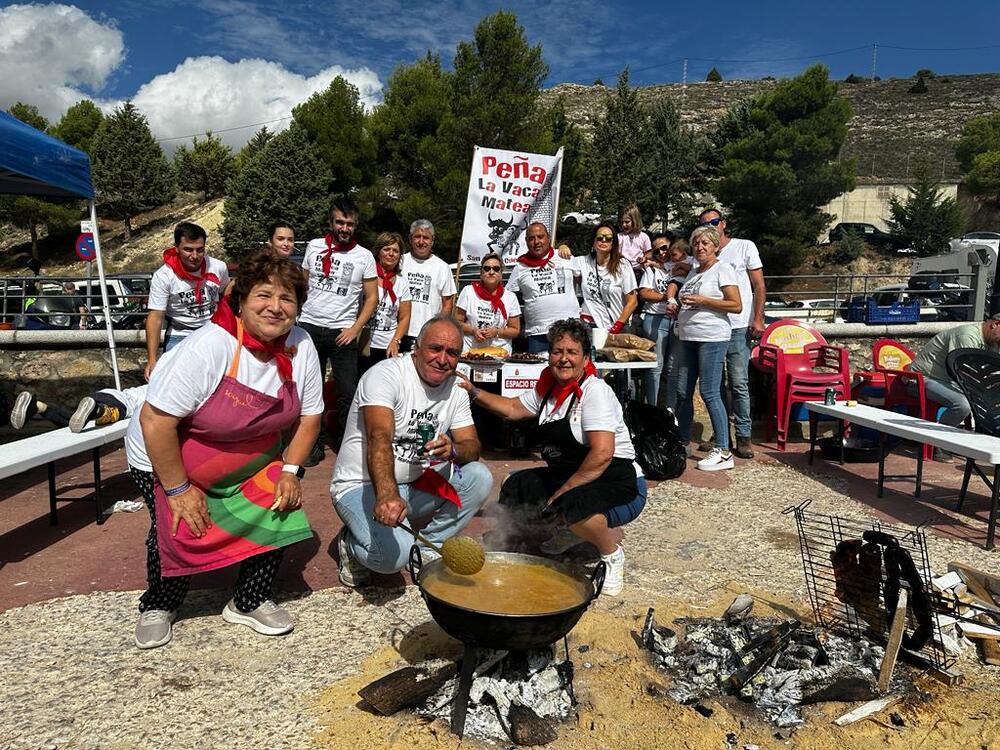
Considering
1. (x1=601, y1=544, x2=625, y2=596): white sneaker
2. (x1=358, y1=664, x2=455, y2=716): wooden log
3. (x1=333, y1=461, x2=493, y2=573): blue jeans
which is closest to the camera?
(x1=358, y1=664, x2=455, y2=716): wooden log

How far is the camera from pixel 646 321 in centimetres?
677

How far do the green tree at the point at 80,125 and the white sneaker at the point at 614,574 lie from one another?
43.9 m

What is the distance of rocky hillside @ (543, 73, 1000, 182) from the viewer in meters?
47.9

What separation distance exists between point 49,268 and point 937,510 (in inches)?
1479

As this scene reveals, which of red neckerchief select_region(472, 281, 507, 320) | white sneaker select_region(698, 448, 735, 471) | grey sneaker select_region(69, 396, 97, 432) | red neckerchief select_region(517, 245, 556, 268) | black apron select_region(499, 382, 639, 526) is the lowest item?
white sneaker select_region(698, 448, 735, 471)

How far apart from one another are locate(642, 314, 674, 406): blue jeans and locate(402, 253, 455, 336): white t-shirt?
6.77 feet

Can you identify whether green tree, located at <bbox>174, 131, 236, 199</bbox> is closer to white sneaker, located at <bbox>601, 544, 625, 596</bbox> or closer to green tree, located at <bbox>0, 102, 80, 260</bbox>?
green tree, located at <bbox>0, 102, 80, 260</bbox>

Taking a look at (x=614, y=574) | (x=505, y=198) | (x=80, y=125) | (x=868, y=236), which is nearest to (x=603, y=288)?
(x=505, y=198)

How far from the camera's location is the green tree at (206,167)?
38688 millimetres

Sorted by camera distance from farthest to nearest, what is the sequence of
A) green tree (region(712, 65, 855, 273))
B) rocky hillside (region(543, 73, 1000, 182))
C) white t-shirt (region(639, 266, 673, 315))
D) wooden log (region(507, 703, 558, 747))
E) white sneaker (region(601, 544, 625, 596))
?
rocky hillside (region(543, 73, 1000, 182)) < green tree (region(712, 65, 855, 273)) < white t-shirt (region(639, 266, 673, 315)) < white sneaker (region(601, 544, 625, 596)) < wooden log (region(507, 703, 558, 747))

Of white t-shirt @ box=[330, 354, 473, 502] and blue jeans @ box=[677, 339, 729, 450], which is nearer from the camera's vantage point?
white t-shirt @ box=[330, 354, 473, 502]

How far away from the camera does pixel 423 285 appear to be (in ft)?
19.9

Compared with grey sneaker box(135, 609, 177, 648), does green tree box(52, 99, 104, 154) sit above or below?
above

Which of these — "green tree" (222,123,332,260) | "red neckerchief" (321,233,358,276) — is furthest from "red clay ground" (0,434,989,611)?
"green tree" (222,123,332,260)
